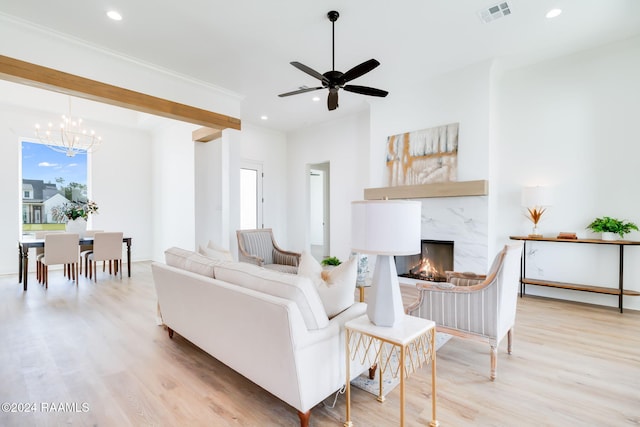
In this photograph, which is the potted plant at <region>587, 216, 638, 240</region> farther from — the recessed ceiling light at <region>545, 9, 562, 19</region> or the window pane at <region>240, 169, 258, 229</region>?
the window pane at <region>240, 169, 258, 229</region>

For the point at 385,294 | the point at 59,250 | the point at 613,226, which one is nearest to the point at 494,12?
the point at 613,226

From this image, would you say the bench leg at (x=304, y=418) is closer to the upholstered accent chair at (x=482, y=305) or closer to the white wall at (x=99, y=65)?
the upholstered accent chair at (x=482, y=305)

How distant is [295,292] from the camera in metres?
1.64

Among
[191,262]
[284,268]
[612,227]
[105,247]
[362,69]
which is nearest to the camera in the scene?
[191,262]

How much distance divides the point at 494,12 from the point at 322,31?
68.4 inches

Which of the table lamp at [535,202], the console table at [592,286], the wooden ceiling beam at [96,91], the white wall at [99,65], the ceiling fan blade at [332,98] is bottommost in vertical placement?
the console table at [592,286]

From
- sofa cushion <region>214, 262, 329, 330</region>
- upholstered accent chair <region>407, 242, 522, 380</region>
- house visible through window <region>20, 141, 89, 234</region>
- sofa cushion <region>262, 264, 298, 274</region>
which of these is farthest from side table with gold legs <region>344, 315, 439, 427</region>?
house visible through window <region>20, 141, 89, 234</region>

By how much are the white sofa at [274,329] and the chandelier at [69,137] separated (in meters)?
5.40

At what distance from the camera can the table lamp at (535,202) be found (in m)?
3.86

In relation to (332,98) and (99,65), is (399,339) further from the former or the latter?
(99,65)

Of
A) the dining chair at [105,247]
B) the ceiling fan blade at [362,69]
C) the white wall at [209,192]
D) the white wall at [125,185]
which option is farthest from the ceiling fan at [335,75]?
the white wall at [125,185]

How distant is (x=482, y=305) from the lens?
224cm

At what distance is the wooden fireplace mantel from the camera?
4129mm

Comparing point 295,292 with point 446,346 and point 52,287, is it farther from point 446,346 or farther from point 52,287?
point 52,287
